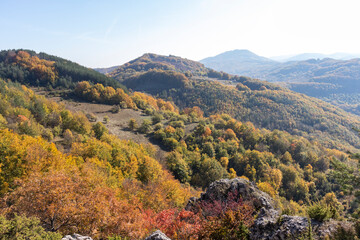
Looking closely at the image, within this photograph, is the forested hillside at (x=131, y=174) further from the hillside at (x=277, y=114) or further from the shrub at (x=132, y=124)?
the hillside at (x=277, y=114)

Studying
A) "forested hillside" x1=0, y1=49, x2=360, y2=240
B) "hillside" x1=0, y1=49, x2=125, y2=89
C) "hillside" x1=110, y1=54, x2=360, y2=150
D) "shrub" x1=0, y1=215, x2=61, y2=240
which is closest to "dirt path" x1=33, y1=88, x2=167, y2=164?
"forested hillside" x1=0, y1=49, x2=360, y2=240

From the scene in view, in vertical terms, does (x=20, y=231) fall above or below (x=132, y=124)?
above

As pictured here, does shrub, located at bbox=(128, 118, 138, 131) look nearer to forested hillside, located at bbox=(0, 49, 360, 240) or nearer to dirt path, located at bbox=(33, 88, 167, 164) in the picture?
forested hillside, located at bbox=(0, 49, 360, 240)

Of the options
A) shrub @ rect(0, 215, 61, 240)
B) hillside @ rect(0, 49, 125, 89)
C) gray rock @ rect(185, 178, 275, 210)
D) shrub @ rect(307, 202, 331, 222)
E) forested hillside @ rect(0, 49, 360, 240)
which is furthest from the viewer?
hillside @ rect(0, 49, 125, 89)

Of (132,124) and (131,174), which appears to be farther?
(132,124)

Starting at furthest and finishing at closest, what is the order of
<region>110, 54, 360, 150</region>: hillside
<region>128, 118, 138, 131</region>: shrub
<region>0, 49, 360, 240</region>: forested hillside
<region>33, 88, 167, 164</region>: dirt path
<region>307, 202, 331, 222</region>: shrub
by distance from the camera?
<region>110, 54, 360, 150</region>: hillside
<region>128, 118, 138, 131</region>: shrub
<region>33, 88, 167, 164</region>: dirt path
<region>0, 49, 360, 240</region>: forested hillside
<region>307, 202, 331, 222</region>: shrub

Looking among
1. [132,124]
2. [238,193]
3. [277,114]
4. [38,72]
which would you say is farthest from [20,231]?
[277,114]

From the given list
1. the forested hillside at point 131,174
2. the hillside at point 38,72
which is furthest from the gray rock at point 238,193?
the hillside at point 38,72

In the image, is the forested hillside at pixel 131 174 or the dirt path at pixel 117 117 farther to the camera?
the dirt path at pixel 117 117

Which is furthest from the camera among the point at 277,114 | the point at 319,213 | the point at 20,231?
the point at 277,114

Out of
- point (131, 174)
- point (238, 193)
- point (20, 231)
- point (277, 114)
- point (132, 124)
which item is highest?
point (20, 231)

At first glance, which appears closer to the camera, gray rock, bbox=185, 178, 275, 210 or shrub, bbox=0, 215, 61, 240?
shrub, bbox=0, 215, 61, 240

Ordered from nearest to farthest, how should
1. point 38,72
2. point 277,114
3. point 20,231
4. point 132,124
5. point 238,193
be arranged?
point 20,231, point 238,193, point 132,124, point 38,72, point 277,114

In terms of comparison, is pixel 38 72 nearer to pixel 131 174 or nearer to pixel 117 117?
pixel 117 117
